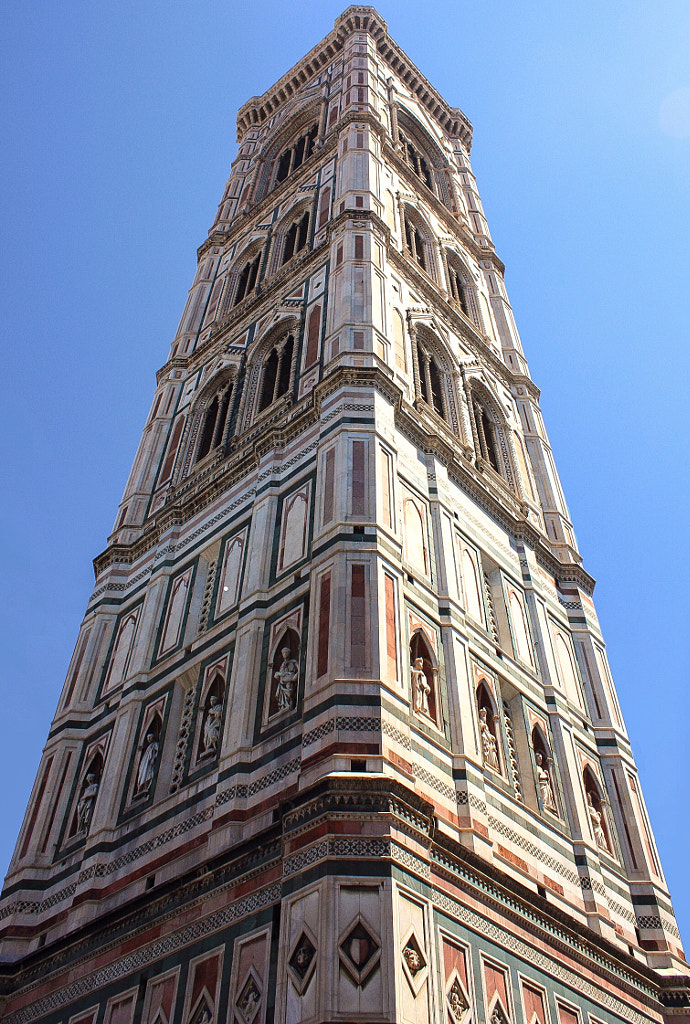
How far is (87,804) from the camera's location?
37.7 ft

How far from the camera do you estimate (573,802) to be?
37.2 feet

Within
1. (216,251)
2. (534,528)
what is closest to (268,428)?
(534,528)

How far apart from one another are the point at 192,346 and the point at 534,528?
8.99m

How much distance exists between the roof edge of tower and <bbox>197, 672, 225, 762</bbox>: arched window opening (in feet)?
80.7

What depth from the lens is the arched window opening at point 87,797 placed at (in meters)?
11.3

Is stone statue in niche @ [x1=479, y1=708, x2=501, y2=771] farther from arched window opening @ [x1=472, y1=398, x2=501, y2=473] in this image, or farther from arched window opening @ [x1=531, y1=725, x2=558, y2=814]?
arched window opening @ [x1=472, y1=398, x2=501, y2=473]

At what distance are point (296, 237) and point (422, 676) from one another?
13.3m

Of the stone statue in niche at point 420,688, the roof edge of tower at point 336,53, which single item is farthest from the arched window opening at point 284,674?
the roof edge of tower at point 336,53

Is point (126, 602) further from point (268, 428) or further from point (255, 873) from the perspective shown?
point (255, 873)

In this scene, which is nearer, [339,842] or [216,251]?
[339,842]

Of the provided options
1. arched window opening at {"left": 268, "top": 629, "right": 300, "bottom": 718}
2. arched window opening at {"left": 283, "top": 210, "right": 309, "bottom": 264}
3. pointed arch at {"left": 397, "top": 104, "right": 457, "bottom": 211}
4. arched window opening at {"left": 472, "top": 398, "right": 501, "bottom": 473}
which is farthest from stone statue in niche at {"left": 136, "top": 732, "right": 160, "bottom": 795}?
pointed arch at {"left": 397, "top": 104, "right": 457, "bottom": 211}

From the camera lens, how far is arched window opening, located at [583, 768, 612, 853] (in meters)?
11.5

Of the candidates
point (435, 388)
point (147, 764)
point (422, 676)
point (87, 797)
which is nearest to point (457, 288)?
point (435, 388)

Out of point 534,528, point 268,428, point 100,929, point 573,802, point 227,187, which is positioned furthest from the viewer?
point 227,187
